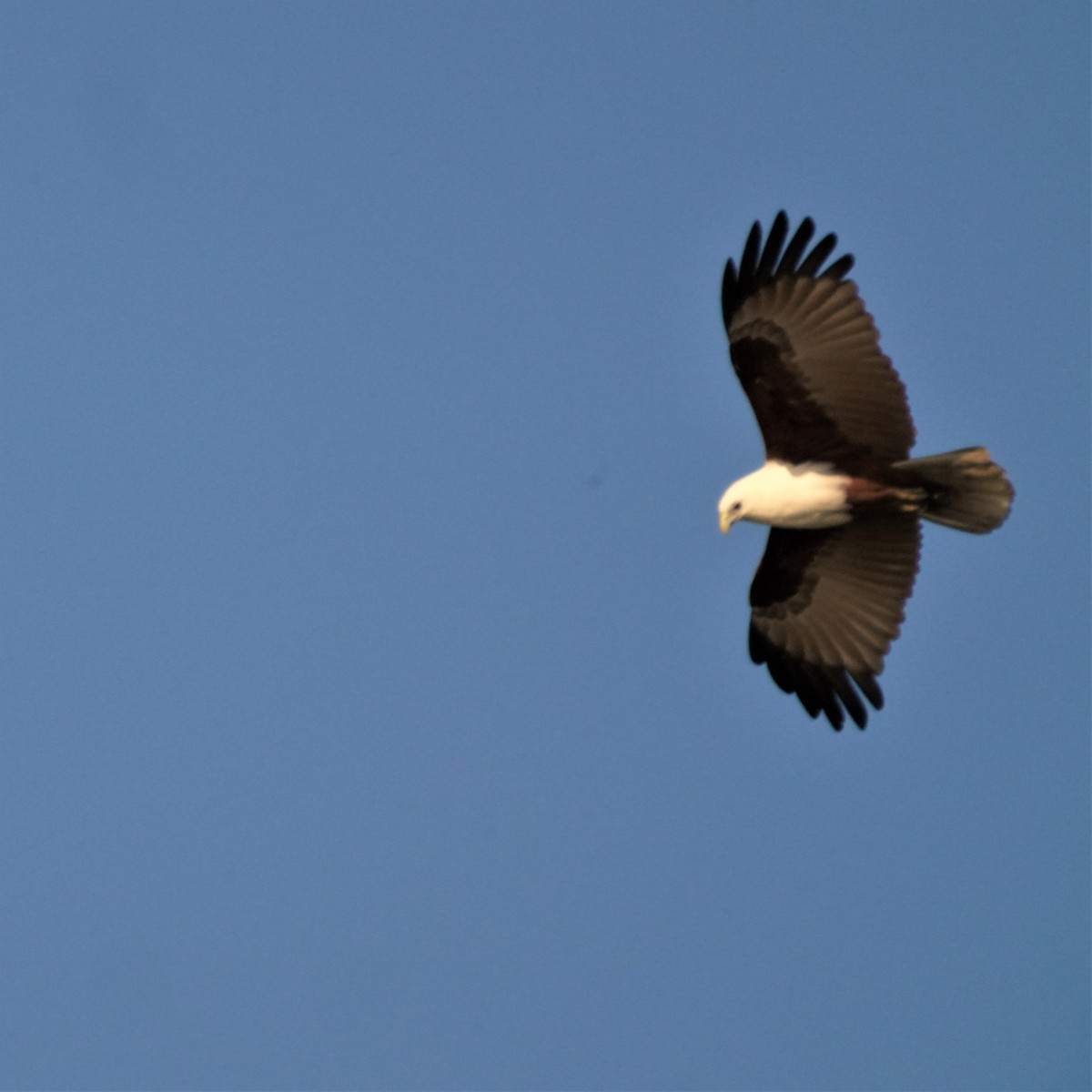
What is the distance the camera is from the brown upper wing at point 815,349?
1159 centimetres

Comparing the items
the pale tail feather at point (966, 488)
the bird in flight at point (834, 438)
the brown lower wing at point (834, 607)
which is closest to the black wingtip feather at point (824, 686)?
the brown lower wing at point (834, 607)

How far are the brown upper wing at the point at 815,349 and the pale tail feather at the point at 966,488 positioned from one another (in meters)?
0.30

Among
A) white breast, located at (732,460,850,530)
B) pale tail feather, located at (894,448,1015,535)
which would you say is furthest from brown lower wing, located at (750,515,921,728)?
pale tail feather, located at (894,448,1015,535)

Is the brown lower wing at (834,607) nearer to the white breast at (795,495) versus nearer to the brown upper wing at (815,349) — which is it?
the white breast at (795,495)

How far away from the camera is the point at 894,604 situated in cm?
1267

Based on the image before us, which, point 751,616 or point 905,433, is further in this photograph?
point 751,616

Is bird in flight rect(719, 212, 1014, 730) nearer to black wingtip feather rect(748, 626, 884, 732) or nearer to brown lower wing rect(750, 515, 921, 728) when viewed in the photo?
brown lower wing rect(750, 515, 921, 728)

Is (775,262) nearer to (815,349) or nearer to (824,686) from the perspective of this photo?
(815,349)

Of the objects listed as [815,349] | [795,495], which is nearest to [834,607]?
[795,495]

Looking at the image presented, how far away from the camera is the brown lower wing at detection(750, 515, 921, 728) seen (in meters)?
12.6

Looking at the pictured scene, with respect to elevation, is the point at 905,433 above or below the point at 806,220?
below

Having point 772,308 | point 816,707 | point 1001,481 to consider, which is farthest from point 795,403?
point 816,707

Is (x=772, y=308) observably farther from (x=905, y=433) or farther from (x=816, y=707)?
(x=816, y=707)

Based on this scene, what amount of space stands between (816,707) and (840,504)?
1.68 m
